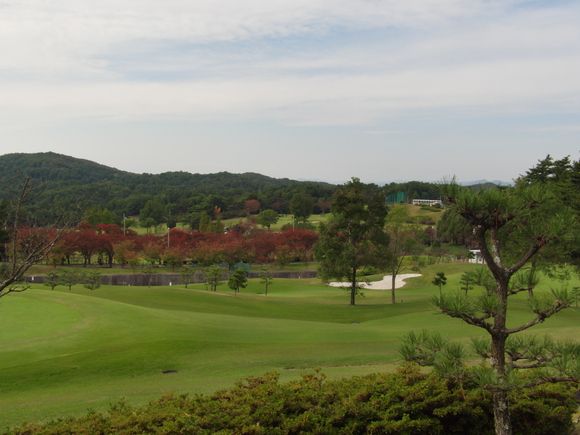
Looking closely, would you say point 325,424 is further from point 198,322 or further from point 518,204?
point 198,322

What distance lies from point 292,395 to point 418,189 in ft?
514

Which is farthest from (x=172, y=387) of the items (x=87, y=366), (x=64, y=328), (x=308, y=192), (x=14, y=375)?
(x=308, y=192)

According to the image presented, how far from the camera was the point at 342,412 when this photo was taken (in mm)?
7148

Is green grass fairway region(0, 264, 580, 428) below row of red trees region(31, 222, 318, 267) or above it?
below

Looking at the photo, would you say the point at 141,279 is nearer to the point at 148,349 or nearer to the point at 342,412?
the point at 148,349

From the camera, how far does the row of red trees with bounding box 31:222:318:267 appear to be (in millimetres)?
60188

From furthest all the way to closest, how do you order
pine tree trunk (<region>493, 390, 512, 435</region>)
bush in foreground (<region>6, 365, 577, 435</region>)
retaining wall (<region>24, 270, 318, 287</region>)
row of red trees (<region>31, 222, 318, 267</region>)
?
row of red trees (<region>31, 222, 318, 267</region>) < retaining wall (<region>24, 270, 318, 287</region>) < bush in foreground (<region>6, 365, 577, 435</region>) < pine tree trunk (<region>493, 390, 512, 435</region>)

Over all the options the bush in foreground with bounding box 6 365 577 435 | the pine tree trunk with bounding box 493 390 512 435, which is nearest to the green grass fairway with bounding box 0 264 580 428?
the pine tree trunk with bounding box 493 390 512 435

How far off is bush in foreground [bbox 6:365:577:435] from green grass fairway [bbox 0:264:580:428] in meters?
2.09

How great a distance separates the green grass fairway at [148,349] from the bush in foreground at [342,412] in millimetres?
2088

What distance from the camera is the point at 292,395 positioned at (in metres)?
7.71

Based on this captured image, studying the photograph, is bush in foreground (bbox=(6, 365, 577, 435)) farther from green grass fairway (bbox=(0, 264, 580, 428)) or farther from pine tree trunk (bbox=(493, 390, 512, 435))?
green grass fairway (bbox=(0, 264, 580, 428))

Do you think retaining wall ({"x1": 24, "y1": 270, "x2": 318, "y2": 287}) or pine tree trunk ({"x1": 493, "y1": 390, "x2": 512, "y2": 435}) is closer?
pine tree trunk ({"x1": 493, "y1": 390, "x2": 512, "y2": 435})

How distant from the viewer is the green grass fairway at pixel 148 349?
11055 millimetres
